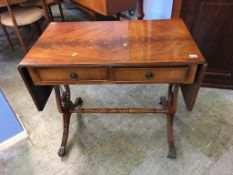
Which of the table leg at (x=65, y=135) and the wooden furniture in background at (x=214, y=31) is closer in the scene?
the table leg at (x=65, y=135)

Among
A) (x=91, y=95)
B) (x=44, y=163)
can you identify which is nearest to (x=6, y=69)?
(x=91, y=95)

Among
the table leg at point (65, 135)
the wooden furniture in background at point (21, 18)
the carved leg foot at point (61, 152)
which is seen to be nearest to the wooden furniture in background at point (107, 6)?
the wooden furniture in background at point (21, 18)

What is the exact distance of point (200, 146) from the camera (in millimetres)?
1459

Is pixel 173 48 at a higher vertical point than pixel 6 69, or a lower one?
higher

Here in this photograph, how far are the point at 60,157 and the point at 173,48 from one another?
42.3 inches

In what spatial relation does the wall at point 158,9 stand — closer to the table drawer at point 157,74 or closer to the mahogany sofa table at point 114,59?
the mahogany sofa table at point 114,59

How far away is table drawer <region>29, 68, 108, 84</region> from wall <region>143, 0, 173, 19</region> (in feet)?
5.06

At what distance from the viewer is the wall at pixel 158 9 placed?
7.23ft

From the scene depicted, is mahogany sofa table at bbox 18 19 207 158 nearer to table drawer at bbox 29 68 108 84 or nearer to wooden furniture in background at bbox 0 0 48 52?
table drawer at bbox 29 68 108 84

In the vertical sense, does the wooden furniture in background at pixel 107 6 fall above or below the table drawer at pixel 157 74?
below

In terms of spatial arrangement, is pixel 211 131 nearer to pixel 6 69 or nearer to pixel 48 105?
pixel 48 105

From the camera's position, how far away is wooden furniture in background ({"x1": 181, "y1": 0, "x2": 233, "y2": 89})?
1.55m

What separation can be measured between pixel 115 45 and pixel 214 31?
3.31ft

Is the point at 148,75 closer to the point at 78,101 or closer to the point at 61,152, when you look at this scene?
the point at 61,152
